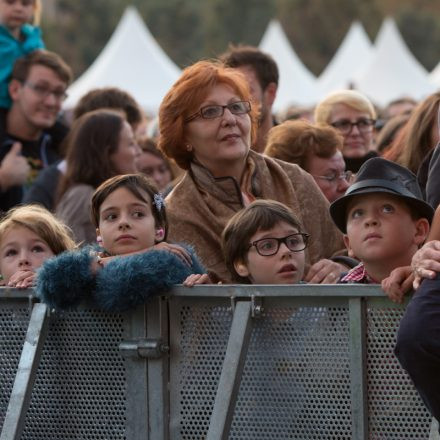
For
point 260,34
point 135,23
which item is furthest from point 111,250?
point 260,34

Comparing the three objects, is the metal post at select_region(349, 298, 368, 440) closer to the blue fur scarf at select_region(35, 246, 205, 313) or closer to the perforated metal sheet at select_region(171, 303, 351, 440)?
the perforated metal sheet at select_region(171, 303, 351, 440)

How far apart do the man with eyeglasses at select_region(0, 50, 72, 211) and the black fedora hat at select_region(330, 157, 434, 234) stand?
435cm

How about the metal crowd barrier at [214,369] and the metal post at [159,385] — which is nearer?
the metal crowd barrier at [214,369]

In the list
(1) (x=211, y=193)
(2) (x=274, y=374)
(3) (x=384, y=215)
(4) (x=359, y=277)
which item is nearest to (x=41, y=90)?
(1) (x=211, y=193)

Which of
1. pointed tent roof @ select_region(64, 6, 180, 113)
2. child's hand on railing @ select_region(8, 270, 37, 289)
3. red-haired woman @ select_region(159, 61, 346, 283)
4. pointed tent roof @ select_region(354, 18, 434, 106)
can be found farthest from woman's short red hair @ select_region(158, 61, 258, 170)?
pointed tent roof @ select_region(354, 18, 434, 106)

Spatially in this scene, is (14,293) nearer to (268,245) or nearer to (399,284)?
(268,245)

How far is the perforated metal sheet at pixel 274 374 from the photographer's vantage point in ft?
12.7

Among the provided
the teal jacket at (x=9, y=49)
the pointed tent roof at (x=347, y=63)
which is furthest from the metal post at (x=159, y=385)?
the pointed tent roof at (x=347, y=63)

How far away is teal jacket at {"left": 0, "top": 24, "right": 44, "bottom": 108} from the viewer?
852cm

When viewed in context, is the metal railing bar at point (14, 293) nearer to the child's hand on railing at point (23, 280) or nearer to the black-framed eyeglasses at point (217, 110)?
the child's hand on railing at point (23, 280)

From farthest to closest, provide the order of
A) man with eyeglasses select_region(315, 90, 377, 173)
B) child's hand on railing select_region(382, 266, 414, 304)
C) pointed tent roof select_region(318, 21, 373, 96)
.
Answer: pointed tent roof select_region(318, 21, 373, 96), man with eyeglasses select_region(315, 90, 377, 173), child's hand on railing select_region(382, 266, 414, 304)

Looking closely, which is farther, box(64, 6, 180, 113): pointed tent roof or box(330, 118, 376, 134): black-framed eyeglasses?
box(64, 6, 180, 113): pointed tent roof

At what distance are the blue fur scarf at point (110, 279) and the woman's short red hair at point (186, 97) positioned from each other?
1300mm

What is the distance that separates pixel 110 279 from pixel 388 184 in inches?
37.5
